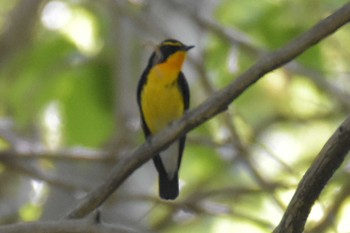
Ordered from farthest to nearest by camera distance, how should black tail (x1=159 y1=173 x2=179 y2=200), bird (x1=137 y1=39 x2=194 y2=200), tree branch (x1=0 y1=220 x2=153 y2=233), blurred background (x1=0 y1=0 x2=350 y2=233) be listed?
1. bird (x1=137 y1=39 x2=194 y2=200)
2. blurred background (x1=0 y1=0 x2=350 y2=233)
3. black tail (x1=159 y1=173 x2=179 y2=200)
4. tree branch (x1=0 y1=220 x2=153 y2=233)

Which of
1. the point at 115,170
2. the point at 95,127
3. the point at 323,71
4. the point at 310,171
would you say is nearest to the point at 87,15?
the point at 95,127

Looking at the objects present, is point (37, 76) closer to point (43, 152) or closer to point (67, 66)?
point (67, 66)

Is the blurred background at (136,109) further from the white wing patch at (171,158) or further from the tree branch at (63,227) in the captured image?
the tree branch at (63,227)

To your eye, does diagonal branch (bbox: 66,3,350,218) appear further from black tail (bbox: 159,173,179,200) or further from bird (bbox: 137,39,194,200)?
bird (bbox: 137,39,194,200)

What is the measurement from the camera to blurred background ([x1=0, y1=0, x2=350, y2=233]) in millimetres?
5395

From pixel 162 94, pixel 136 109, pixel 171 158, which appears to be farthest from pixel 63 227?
pixel 136 109

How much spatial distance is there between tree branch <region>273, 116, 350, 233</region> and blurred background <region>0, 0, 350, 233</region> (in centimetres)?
119

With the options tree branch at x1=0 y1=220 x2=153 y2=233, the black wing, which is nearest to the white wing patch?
the black wing

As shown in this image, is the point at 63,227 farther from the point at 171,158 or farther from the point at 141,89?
the point at 171,158

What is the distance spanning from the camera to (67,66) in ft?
20.5

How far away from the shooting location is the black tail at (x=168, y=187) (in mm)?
5249

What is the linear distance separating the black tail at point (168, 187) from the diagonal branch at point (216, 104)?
153 cm

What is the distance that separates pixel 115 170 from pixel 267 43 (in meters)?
3.21

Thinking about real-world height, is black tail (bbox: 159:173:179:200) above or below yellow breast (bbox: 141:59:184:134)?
below
